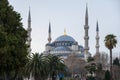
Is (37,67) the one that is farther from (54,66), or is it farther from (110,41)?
(110,41)

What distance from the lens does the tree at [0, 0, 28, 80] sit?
31609 mm

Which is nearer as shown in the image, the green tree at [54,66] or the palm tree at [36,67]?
the palm tree at [36,67]

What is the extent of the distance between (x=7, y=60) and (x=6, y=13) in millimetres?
4947

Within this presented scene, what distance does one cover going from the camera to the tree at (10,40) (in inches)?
1244

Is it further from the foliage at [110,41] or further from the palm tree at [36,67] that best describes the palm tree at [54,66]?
the foliage at [110,41]

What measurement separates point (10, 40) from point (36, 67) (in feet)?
72.9

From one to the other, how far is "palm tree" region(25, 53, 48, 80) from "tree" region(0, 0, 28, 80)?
17.8 m

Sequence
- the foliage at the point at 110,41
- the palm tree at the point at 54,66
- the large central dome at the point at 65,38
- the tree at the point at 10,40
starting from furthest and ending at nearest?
the large central dome at the point at 65,38, the foliage at the point at 110,41, the palm tree at the point at 54,66, the tree at the point at 10,40

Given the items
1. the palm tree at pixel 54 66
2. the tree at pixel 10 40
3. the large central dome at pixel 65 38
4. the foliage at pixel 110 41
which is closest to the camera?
the tree at pixel 10 40

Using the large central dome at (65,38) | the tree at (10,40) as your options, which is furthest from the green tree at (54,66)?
the large central dome at (65,38)

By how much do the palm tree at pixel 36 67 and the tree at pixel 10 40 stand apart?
1780 cm

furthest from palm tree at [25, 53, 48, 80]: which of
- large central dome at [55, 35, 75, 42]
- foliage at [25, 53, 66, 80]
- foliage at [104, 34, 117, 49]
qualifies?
large central dome at [55, 35, 75, 42]

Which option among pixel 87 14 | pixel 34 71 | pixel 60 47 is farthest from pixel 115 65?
pixel 60 47

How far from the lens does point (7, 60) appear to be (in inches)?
1267
